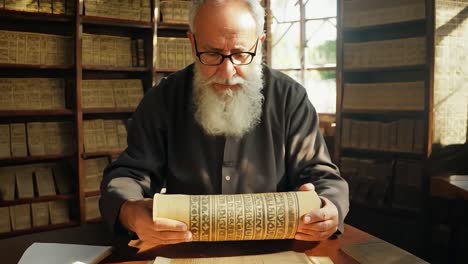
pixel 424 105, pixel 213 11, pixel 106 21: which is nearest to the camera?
pixel 213 11

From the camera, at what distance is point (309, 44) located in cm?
591

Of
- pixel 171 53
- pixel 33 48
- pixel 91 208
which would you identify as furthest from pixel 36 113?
pixel 171 53

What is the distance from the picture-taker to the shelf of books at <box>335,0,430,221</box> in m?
3.55

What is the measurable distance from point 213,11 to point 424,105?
8.71 feet

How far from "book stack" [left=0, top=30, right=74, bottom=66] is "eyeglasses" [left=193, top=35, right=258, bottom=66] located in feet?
8.78

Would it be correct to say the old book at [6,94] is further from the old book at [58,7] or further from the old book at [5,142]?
the old book at [58,7]

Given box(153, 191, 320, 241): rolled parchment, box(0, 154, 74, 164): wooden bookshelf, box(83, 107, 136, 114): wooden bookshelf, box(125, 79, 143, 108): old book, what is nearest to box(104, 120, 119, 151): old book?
box(83, 107, 136, 114): wooden bookshelf

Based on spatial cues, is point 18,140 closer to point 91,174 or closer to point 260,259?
point 91,174

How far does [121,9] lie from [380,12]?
2379 millimetres

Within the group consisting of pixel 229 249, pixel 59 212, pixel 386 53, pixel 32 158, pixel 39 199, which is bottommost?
pixel 59 212

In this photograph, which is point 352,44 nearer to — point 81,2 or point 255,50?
point 81,2

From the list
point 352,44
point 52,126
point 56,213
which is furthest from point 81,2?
A: point 352,44

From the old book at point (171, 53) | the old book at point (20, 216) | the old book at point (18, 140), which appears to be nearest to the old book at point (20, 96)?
the old book at point (18, 140)

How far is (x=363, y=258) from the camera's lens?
106 cm
